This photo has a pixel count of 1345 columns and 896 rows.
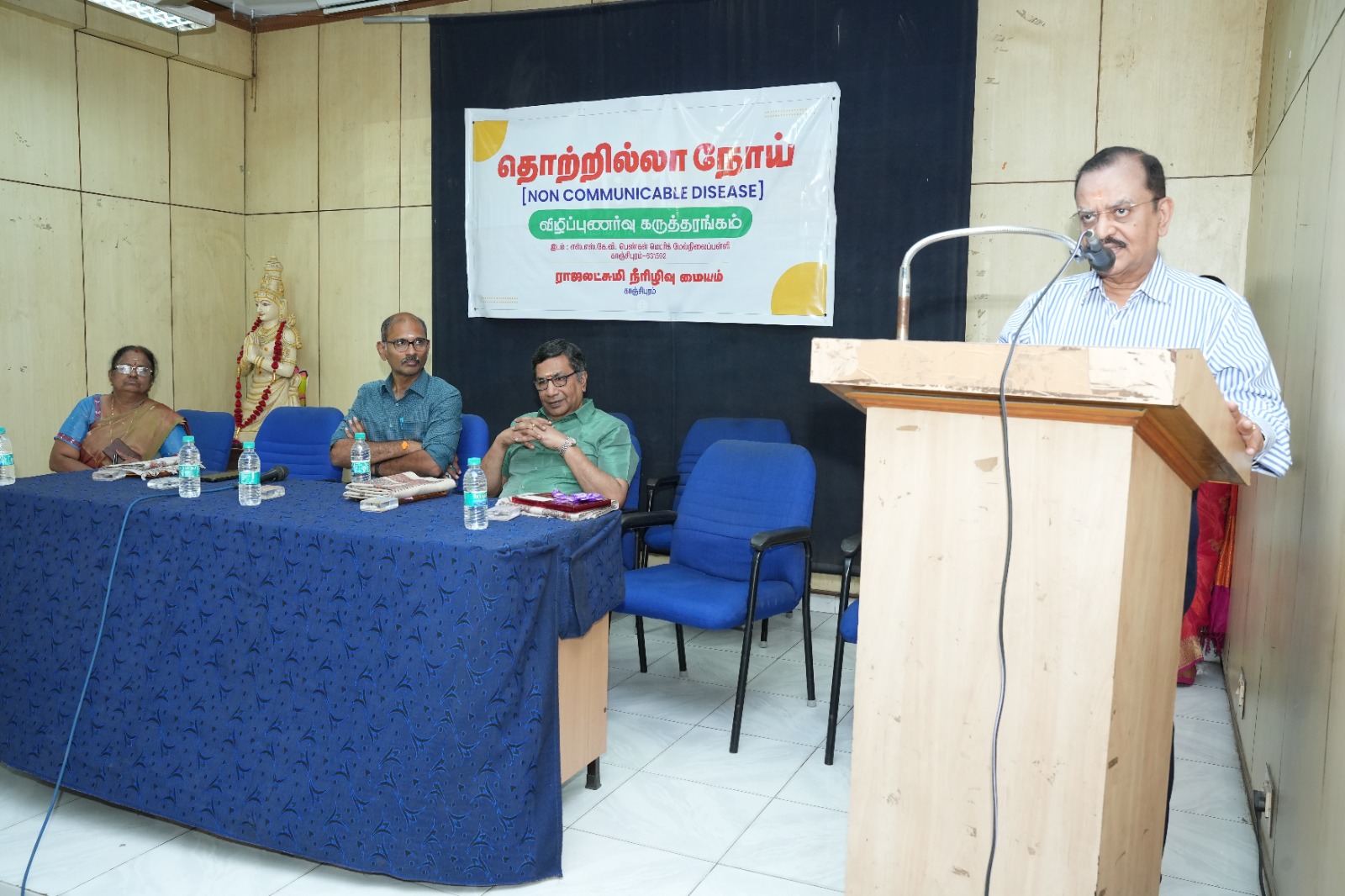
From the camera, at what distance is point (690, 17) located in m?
4.86

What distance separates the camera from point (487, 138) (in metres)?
5.41

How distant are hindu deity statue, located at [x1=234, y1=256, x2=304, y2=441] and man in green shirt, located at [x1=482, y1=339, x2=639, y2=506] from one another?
3.02 m

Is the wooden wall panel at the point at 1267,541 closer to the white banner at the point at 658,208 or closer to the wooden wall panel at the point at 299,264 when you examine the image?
the white banner at the point at 658,208


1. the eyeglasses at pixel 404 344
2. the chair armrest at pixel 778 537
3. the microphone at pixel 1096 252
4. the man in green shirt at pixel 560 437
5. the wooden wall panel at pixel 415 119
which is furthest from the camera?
the wooden wall panel at pixel 415 119

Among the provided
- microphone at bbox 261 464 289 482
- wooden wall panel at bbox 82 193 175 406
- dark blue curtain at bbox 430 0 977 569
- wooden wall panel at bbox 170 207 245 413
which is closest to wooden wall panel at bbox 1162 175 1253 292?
dark blue curtain at bbox 430 0 977 569

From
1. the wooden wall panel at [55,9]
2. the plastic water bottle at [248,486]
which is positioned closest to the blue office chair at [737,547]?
the plastic water bottle at [248,486]

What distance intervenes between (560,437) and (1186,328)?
1970 mm

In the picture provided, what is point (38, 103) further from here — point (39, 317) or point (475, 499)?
point (475, 499)

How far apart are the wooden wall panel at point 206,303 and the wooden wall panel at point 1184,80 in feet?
16.7

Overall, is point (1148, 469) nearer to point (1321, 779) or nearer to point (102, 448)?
point (1321, 779)

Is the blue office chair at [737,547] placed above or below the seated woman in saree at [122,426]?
below

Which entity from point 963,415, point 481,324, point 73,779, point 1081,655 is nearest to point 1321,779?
point 1081,655

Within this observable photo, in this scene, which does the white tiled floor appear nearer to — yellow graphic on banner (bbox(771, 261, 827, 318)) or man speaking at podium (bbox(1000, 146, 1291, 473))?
man speaking at podium (bbox(1000, 146, 1291, 473))

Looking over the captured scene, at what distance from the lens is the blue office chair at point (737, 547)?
3084 millimetres
